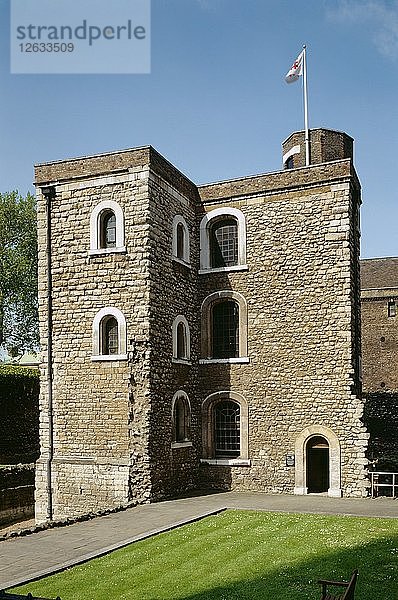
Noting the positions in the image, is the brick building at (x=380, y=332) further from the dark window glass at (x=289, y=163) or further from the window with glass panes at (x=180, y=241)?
the window with glass panes at (x=180, y=241)

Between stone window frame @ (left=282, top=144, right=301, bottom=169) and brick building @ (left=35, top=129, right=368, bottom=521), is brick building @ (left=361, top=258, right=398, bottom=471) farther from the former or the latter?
brick building @ (left=35, top=129, right=368, bottom=521)

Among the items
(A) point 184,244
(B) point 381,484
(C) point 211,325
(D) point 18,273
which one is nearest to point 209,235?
(A) point 184,244

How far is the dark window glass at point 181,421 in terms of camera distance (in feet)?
71.9

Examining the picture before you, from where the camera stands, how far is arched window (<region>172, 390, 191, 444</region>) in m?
21.8

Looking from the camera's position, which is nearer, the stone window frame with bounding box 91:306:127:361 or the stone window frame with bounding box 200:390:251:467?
the stone window frame with bounding box 91:306:127:361

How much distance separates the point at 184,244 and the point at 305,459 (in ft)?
25.5

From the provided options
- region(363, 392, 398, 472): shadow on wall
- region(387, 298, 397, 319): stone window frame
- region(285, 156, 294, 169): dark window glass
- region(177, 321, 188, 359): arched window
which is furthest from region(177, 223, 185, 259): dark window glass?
region(387, 298, 397, 319): stone window frame

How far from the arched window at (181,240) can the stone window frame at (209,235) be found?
77 centimetres

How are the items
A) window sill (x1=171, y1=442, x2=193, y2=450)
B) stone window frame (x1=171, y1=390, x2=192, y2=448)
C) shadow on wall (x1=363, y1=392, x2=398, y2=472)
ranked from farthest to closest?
shadow on wall (x1=363, y1=392, x2=398, y2=472) → stone window frame (x1=171, y1=390, x2=192, y2=448) → window sill (x1=171, y1=442, x2=193, y2=450)

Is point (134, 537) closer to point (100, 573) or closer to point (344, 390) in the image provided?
point (100, 573)

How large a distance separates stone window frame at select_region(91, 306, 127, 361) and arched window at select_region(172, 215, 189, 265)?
3.00 meters

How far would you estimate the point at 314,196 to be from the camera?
72.1 ft

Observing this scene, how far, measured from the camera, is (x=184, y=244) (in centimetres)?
2289

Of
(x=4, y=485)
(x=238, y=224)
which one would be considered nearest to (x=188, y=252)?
(x=238, y=224)
